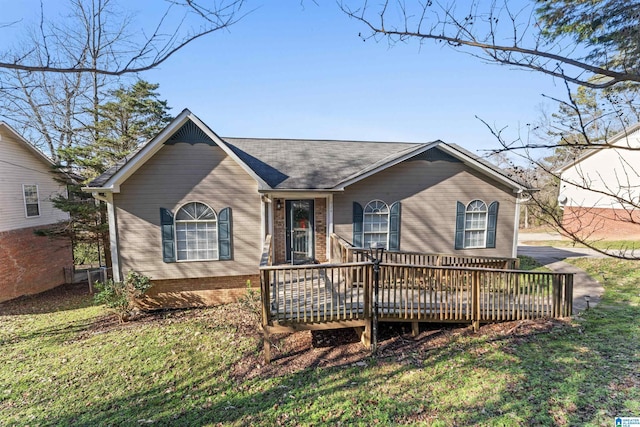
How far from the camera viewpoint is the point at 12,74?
4004 millimetres

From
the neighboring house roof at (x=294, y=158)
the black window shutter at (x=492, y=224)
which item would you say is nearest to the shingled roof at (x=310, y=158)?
the neighboring house roof at (x=294, y=158)

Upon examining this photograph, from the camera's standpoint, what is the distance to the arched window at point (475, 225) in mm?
10664

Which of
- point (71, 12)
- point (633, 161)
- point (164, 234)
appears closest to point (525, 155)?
point (71, 12)

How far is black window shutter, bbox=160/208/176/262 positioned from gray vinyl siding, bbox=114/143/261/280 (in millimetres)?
122

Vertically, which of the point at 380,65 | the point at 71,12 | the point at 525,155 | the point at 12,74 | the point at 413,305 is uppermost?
the point at 71,12

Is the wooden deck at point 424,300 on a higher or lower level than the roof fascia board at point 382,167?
lower

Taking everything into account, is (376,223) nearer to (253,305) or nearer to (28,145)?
(253,305)

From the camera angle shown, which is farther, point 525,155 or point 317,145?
point 317,145

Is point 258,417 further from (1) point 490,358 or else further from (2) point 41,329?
(2) point 41,329

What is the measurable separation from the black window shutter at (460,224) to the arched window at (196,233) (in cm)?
811

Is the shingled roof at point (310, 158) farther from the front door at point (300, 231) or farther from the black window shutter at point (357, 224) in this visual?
the black window shutter at point (357, 224)

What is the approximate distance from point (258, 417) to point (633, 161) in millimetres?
21554

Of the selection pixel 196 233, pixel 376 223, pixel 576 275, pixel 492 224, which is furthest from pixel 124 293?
pixel 576 275

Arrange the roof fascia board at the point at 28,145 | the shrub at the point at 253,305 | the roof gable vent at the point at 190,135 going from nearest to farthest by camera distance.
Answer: the shrub at the point at 253,305 → the roof gable vent at the point at 190,135 → the roof fascia board at the point at 28,145
